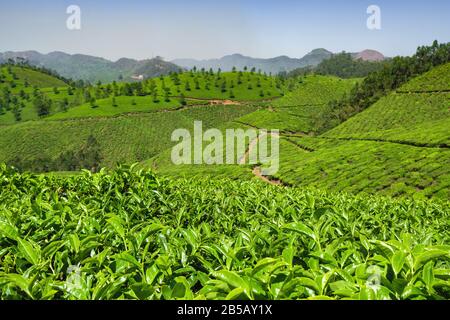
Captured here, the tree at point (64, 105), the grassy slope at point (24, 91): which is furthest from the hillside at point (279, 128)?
the tree at point (64, 105)

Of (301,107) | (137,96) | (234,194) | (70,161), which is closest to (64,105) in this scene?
(137,96)

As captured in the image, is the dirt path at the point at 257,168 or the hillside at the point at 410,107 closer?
the dirt path at the point at 257,168

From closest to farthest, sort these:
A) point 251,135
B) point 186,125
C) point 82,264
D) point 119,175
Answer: point 82,264
point 119,175
point 251,135
point 186,125

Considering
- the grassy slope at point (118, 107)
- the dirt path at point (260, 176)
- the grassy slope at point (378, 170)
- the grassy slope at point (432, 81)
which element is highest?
the grassy slope at point (432, 81)

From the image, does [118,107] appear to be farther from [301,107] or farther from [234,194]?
[234,194]

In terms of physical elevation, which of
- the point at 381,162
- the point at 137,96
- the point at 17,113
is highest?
the point at 137,96

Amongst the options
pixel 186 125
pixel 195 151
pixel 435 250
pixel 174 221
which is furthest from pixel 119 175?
pixel 186 125

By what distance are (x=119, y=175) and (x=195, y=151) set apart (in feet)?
237

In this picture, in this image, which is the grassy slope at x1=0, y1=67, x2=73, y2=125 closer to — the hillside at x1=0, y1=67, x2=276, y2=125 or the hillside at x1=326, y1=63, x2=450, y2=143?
the hillside at x1=0, y1=67, x2=276, y2=125

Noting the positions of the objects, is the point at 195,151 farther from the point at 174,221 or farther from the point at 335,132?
the point at 174,221

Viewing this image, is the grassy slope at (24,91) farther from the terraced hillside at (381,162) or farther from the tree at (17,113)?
the terraced hillside at (381,162)

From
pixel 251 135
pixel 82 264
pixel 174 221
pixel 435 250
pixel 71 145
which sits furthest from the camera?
pixel 71 145
